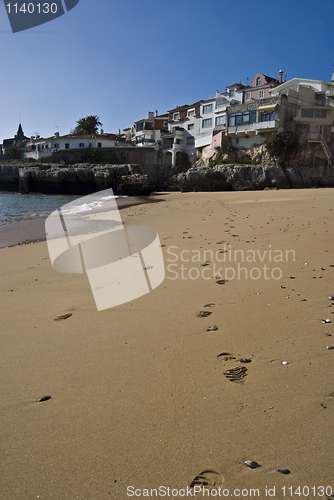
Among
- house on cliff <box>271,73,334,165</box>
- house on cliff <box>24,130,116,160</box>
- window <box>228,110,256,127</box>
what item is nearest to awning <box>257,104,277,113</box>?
window <box>228,110,256,127</box>

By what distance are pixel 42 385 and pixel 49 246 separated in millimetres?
6726

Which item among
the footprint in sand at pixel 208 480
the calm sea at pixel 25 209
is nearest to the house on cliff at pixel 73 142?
the calm sea at pixel 25 209

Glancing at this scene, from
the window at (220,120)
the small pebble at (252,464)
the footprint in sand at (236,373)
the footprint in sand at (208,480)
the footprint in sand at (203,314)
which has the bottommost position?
the footprint in sand at (208,480)

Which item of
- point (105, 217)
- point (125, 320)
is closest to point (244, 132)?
point (105, 217)

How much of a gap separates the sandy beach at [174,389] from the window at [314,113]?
35236 mm

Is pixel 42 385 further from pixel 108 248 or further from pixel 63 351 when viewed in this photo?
pixel 108 248

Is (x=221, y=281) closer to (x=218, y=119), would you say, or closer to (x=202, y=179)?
(x=202, y=179)

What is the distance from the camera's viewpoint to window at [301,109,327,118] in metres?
34.0

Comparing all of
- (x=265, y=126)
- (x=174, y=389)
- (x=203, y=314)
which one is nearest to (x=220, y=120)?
(x=265, y=126)

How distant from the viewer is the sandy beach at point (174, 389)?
1864mm

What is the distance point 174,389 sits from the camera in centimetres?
258

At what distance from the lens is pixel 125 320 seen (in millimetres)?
3844

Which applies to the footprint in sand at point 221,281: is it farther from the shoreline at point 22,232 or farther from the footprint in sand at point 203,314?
the shoreline at point 22,232

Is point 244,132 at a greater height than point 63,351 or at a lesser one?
greater
